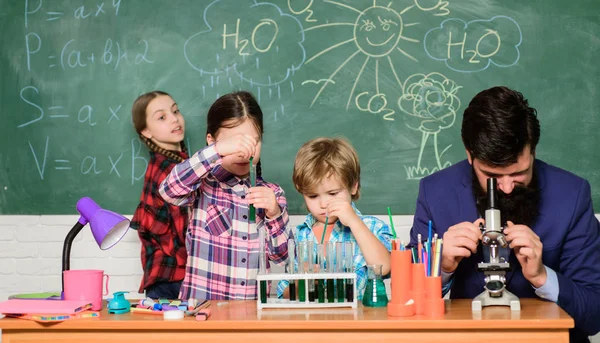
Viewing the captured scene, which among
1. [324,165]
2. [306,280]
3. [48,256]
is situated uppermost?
[324,165]

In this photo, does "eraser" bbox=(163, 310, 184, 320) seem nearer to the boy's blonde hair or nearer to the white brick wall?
→ the boy's blonde hair

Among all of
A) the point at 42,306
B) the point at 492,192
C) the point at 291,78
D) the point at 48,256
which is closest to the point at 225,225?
the point at 42,306

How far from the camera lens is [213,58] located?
12.4 ft

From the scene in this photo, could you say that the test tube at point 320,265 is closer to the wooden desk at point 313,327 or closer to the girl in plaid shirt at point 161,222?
the wooden desk at point 313,327

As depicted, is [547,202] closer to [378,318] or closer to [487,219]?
[487,219]

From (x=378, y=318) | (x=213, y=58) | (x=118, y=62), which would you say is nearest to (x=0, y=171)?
(x=118, y=62)

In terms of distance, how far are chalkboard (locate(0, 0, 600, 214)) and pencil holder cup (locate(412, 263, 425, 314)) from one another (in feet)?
6.03

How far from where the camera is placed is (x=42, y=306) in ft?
6.30

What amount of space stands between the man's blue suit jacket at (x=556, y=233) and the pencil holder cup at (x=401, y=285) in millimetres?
376

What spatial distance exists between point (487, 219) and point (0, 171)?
9.36 feet

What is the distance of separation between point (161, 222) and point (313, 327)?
1.70 metres

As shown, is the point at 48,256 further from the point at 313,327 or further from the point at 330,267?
the point at 313,327

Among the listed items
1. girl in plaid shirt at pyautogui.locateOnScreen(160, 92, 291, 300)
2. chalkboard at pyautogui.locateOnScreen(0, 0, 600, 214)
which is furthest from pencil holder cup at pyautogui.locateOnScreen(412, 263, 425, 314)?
chalkboard at pyautogui.locateOnScreen(0, 0, 600, 214)

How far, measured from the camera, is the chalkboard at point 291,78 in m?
3.67
